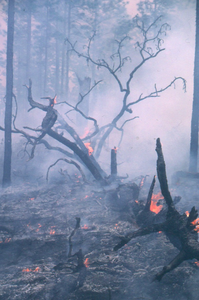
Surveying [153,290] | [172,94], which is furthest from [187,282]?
[172,94]

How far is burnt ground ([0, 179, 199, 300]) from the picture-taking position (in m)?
4.25

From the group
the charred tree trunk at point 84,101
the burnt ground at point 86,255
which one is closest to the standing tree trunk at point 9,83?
the burnt ground at point 86,255

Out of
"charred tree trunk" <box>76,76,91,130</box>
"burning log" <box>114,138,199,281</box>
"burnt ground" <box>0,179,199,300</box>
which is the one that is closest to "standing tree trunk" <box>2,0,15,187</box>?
"burnt ground" <box>0,179,199,300</box>

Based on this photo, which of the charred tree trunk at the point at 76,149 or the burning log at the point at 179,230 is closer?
the burning log at the point at 179,230

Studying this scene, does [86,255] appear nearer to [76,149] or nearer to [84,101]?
[76,149]

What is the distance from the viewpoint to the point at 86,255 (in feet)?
18.0

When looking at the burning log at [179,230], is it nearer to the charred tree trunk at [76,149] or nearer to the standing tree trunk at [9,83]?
the charred tree trunk at [76,149]

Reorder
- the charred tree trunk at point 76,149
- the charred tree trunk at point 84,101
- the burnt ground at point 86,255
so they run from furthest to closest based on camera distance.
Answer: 1. the charred tree trunk at point 84,101
2. the charred tree trunk at point 76,149
3. the burnt ground at point 86,255

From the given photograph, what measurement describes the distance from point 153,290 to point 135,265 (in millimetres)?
851

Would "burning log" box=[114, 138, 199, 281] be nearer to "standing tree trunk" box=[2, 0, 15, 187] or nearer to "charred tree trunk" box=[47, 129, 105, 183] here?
"charred tree trunk" box=[47, 129, 105, 183]

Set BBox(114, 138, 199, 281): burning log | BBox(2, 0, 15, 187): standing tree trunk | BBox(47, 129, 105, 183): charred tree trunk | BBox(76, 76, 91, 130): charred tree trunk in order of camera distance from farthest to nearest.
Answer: BBox(76, 76, 91, 130): charred tree trunk → BBox(2, 0, 15, 187): standing tree trunk → BBox(47, 129, 105, 183): charred tree trunk → BBox(114, 138, 199, 281): burning log

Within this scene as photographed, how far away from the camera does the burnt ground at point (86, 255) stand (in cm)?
425

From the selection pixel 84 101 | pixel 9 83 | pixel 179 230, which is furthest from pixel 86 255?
pixel 84 101

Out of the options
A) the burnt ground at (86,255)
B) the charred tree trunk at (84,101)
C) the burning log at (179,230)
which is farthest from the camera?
the charred tree trunk at (84,101)
